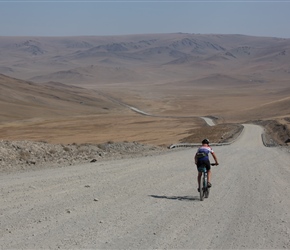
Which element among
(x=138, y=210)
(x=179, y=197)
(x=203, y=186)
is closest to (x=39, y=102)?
(x=179, y=197)

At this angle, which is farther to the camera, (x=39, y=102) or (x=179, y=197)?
(x=39, y=102)

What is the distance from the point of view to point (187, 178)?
18219mm

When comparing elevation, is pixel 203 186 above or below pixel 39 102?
above

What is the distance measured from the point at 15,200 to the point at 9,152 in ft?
30.1

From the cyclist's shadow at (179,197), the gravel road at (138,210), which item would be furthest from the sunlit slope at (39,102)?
the cyclist's shadow at (179,197)

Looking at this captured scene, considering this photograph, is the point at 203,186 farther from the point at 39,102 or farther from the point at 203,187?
the point at 39,102

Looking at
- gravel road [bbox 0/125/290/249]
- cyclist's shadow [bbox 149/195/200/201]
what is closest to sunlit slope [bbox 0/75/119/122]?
gravel road [bbox 0/125/290/249]

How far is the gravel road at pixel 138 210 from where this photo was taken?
31.3 feet

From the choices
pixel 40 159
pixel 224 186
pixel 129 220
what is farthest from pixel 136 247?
pixel 40 159

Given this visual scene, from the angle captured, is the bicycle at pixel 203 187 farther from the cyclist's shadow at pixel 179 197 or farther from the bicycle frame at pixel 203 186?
Result: the cyclist's shadow at pixel 179 197

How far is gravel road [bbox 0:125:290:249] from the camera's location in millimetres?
9555

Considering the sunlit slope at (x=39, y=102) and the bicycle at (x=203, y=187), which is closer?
the bicycle at (x=203, y=187)

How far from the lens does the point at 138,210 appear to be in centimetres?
1215

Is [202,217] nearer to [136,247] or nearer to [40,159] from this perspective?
[136,247]
